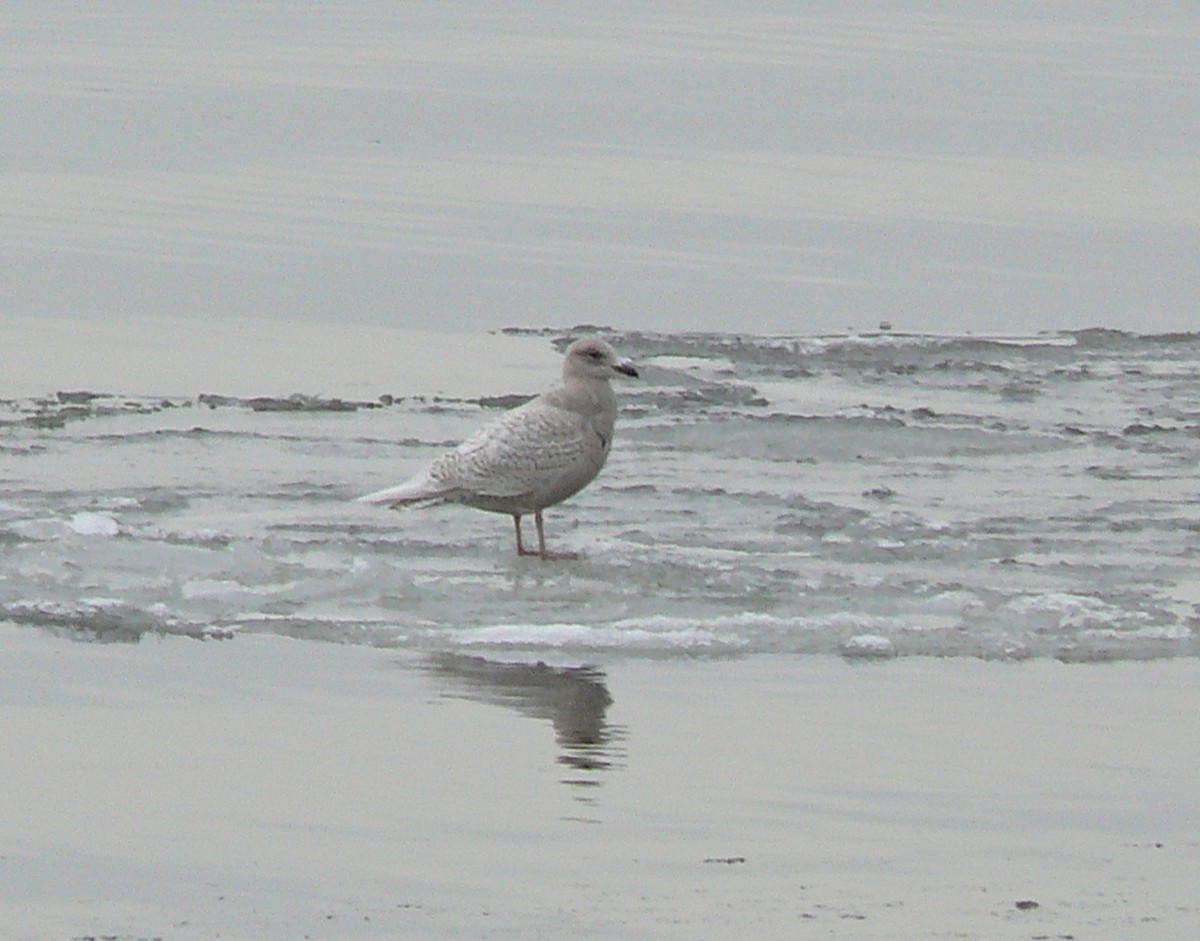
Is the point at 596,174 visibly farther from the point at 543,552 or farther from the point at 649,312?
the point at 543,552

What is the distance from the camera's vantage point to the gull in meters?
9.66

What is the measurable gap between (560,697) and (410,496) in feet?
6.94

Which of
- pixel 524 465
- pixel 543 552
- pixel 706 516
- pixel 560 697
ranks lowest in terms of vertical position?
pixel 560 697

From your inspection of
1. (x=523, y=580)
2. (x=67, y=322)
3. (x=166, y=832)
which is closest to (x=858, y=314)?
(x=67, y=322)

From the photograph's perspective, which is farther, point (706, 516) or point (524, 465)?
point (706, 516)

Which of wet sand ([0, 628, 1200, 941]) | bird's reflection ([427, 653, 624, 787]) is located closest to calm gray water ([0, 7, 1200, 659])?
bird's reflection ([427, 653, 624, 787])

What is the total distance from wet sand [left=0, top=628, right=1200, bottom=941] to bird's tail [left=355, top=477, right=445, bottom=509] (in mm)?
1491

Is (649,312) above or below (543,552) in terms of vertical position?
above

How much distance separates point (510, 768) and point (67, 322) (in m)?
6.78

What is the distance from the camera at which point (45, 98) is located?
66.2 feet

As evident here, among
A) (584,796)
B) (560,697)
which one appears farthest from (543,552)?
(584,796)

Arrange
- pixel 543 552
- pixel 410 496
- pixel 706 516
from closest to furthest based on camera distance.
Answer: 1. pixel 543 552
2. pixel 410 496
3. pixel 706 516

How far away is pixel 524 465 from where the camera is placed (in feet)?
31.7

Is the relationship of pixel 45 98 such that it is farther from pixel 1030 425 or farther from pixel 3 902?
pixel 3 902
